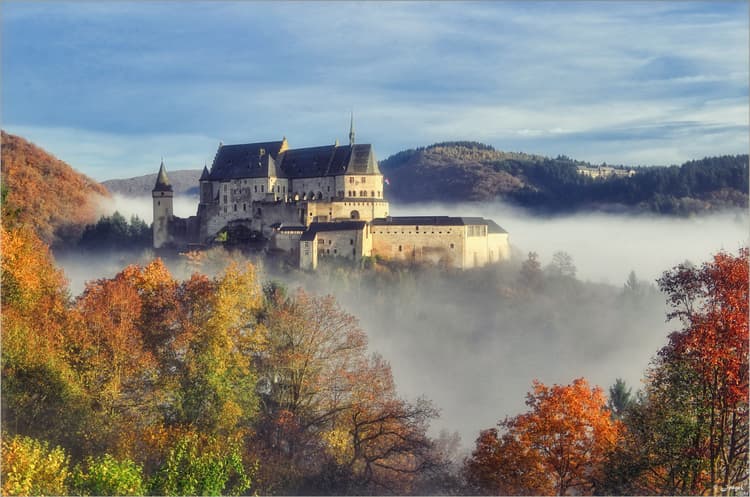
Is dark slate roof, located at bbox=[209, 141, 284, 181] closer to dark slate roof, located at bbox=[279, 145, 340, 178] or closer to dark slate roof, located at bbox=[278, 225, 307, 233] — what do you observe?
dark slate roof, located at bbox=[279, 145, 340, 178]

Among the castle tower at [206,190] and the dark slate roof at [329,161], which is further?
the castle tower at [206,190]

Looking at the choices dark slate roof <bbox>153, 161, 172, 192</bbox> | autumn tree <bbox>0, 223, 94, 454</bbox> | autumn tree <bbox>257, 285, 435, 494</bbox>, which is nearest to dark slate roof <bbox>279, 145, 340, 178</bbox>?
dark slate roof <bbox>153, 161, 172, 192</bbox>

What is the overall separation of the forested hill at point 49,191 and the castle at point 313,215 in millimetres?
9205

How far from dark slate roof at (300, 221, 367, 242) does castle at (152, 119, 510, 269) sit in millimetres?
67

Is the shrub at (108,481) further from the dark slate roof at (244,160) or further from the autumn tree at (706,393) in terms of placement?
the dark slate roof at (244,160)

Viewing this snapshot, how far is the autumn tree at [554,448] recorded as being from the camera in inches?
746

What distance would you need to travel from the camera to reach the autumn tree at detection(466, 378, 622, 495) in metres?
19.0

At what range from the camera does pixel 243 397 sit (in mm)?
21953

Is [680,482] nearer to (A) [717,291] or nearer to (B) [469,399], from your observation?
(A) [717,291]

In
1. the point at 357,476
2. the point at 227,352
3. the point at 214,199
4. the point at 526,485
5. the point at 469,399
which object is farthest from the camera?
the point at 214,199

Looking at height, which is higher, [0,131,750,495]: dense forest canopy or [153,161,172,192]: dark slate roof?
[153,161,172,192]: dark slate roof

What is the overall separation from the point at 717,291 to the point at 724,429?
277 cm

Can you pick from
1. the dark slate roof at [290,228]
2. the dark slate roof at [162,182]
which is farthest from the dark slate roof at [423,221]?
the dark slate roof at [162,182]

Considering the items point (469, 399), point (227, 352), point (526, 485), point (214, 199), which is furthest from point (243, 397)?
point (214, 199)
